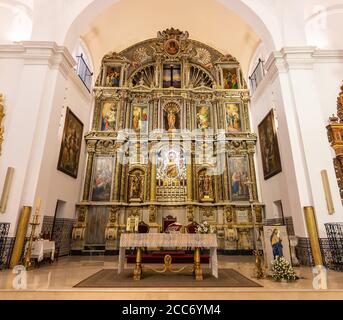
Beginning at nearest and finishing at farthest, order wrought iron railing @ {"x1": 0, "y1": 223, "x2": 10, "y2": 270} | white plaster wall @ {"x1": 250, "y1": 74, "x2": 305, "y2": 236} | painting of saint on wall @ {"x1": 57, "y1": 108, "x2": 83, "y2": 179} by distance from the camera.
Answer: wrought iron railing @ {"x1": 0, "y1": 223, "x2": 10, "y2": 270} → white plaster wall @ {"x1": 250, "y1": 74, "x2": 305, "y2": 236} → painting of saint on wall @ {"x1": 57, "y1": 108, "x2": 83, "y2": 179}

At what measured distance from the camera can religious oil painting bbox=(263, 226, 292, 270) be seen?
18.9 feet

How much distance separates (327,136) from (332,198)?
1.94 m

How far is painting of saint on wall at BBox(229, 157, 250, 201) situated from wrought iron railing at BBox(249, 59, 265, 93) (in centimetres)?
391

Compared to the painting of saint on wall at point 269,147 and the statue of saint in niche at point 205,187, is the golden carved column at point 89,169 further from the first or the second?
the painting of saint on wall at point 269,147

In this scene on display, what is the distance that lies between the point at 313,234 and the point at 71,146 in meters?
9.57

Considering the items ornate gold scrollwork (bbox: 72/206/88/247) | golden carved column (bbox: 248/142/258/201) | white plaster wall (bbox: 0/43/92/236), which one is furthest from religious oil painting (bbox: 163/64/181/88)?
ornate gold scrollwork (bbox: 72/206/88/247)

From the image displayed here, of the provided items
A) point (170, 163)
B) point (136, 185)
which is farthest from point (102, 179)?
point (170, 163)

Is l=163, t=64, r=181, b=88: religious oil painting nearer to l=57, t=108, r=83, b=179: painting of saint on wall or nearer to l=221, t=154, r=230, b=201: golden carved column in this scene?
l=221, t=154, r=230, b=201: golden carved column

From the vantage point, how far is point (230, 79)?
1420cm

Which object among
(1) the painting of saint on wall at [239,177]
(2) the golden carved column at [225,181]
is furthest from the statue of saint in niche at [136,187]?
(1) the painting of saint on wall at [239,177]

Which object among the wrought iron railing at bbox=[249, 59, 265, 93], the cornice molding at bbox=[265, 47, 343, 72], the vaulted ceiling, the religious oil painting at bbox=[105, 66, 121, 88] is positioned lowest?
the cornice molding at bbox=[265, 47, 343, 72]
